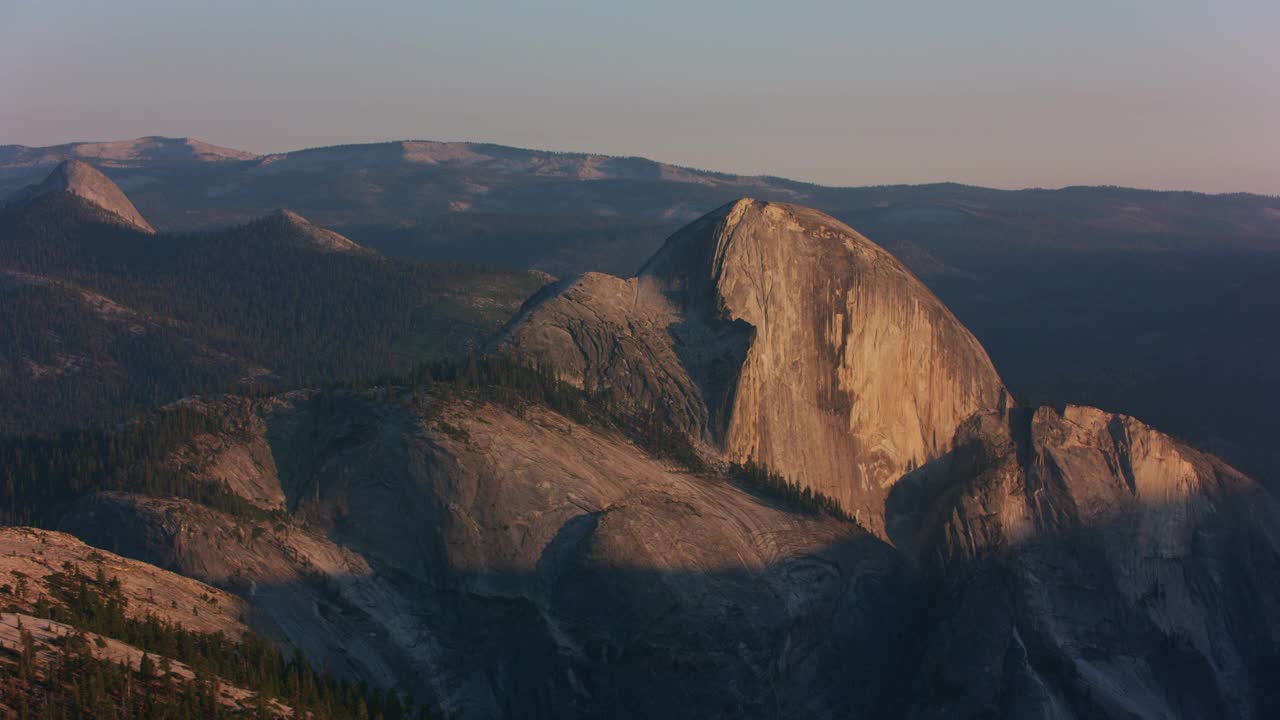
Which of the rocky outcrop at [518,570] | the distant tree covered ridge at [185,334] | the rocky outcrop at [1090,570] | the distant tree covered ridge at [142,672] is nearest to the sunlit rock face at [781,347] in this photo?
the rocky outcrop at [1090,570]

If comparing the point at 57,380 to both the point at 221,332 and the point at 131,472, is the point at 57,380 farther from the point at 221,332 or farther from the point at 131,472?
the point at 131,472

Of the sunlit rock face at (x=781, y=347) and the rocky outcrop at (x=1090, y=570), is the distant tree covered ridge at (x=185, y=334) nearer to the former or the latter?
the sunlit rock face at (x=781, y=347)

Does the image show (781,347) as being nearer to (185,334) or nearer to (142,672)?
(142,672)

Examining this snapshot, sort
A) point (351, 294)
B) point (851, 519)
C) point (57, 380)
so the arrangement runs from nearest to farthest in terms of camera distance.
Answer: point (851, 519)
point (57, 380)
point (351, 294)

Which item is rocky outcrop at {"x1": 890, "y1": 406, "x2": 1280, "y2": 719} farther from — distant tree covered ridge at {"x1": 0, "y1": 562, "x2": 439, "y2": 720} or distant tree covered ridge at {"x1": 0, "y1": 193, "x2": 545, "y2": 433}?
distant tree covered ridge at {"x1": 0, "y1": 193, "x2": 545, "y2": 433}

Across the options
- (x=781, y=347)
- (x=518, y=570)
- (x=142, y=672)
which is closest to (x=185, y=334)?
(x=781, y=347)

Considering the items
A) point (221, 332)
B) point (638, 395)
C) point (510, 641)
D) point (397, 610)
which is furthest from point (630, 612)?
point (221, 332)

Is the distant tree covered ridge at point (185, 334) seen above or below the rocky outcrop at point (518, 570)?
below

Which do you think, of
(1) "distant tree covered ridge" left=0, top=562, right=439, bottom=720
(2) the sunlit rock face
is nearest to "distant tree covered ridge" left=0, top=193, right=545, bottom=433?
(2) the sunlit rock face
